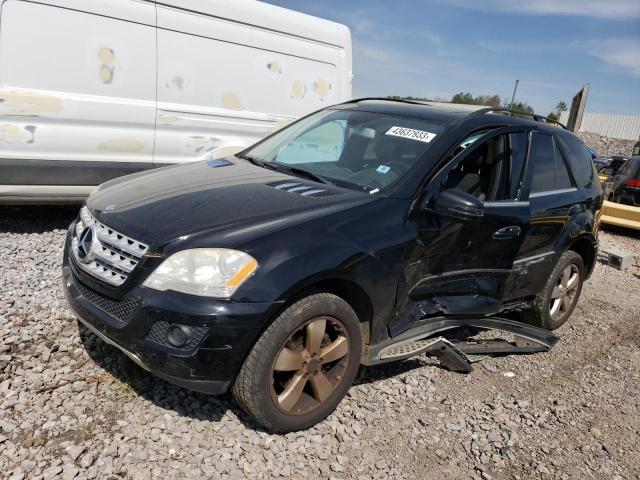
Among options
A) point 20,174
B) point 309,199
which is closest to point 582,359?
point 309,199

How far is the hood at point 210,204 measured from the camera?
2.49 m

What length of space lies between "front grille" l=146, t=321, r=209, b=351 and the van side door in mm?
3257

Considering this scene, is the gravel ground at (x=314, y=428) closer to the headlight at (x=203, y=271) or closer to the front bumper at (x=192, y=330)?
the front bumper at (x=192, y=330)

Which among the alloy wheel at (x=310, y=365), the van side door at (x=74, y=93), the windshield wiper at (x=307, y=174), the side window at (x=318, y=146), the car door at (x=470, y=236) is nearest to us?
the alloy wheel at (x=310, y=365)

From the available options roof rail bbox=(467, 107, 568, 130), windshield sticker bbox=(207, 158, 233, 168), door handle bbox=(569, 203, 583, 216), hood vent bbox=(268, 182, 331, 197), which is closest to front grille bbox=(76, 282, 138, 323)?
hood vent bbox=(268, 182, 331, 197)

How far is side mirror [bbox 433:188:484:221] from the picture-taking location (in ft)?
9.86

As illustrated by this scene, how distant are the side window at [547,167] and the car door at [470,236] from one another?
16cm

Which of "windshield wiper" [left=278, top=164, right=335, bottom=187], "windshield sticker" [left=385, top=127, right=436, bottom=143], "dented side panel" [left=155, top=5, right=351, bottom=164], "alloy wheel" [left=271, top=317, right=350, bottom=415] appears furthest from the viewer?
"dented side panel" [left=155, top=5, right=351, bottom=164]

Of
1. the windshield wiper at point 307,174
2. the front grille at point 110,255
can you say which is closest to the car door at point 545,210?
the windshield wiper at point 307,174

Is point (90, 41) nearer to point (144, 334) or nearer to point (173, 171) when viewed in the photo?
point (173, 171)

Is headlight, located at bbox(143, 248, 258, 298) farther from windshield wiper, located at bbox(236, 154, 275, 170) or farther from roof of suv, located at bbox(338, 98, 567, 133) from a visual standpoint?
roof of suv, located at bbox(338, 98, 567, 133)

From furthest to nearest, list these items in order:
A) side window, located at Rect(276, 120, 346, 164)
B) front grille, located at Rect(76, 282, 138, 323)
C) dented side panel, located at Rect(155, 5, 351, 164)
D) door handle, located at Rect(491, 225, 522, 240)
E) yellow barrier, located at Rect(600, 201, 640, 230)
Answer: yellow barrier, located at Rect(600, 201, 640, 230), dented side panel, located at Rect(155, 5, 351, 164), side window, located at Rect(276, 120, 346, 164), door handle, located at Rect(491, 225, 522, 240), front grille, located at Rect(76, 282, 138, 323)

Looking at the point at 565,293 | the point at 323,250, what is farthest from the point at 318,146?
the point at 565,293

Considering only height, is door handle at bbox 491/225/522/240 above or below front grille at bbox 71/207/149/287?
above
